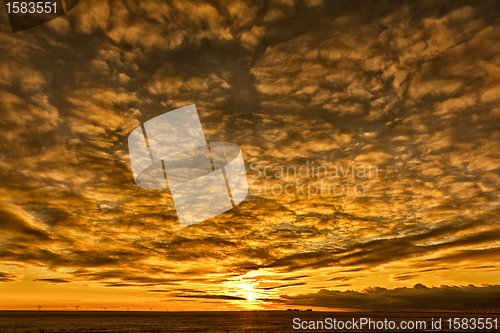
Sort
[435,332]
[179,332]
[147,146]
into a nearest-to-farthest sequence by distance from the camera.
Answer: [147,146] → [179,332] → [435,332]

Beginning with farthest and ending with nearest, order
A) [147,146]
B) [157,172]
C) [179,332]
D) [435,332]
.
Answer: [435,332]
[179,332]
[157,172]
[147,146]

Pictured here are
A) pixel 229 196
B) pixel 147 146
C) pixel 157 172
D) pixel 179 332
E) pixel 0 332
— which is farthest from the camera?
pixel 179 332

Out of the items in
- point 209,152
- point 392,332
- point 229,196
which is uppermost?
point 209,152

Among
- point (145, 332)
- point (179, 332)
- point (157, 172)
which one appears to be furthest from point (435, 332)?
point (157, 172)

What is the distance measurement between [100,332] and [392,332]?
2626 inches

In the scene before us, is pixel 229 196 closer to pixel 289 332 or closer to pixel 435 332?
pixel 289 332

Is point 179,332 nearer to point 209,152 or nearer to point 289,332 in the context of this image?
point 289,332

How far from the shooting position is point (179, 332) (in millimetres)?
53219

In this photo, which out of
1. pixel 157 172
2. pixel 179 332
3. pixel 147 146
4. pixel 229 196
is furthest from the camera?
pixel 179 332

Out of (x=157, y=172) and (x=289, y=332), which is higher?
(x=157, y=172)

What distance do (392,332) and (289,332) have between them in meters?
25.7

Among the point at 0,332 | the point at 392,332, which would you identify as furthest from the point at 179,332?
the point at 392,332

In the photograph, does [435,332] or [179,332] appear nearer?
[179,332]

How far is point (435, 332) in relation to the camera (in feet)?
190
